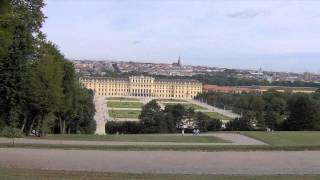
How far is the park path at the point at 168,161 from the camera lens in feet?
57.9

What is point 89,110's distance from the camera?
6506 cm

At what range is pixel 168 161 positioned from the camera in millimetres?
20438

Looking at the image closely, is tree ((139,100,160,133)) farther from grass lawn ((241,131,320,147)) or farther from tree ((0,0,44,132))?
tree ((0,0,44,132))

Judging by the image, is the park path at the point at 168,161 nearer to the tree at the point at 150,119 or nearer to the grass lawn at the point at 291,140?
the grass lawn at the point at 291,140

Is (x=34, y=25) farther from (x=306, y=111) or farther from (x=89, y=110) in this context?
(x=306, y=111)

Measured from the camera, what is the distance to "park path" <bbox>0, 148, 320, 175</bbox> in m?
17.7

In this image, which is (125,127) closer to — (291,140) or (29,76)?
(29,76)

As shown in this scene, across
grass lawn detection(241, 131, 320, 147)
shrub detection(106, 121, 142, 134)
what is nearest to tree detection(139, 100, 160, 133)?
shrub detection(106, 121, 142, 134)

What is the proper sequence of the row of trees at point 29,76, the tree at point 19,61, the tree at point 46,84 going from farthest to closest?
the tree at point 46,84, the row of trees at point 29,76, the tree at point 19,61

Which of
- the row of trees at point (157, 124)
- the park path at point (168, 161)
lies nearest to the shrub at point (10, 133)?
the park path at point (168, 161)

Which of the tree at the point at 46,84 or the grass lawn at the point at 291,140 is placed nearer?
the grass lawn at the point at 291,140

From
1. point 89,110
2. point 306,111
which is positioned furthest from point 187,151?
point 306,111

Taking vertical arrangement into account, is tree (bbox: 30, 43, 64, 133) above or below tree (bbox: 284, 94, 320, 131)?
above

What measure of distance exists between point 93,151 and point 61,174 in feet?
33.0
